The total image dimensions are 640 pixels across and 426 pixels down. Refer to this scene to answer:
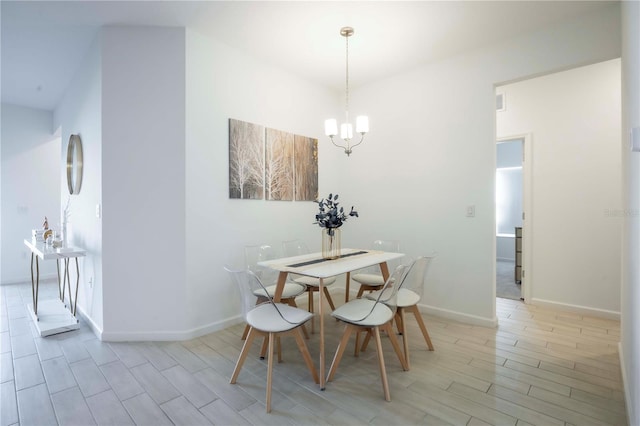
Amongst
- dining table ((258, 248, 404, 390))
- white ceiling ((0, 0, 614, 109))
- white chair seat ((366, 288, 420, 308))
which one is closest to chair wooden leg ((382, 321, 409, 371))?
white chair seat ((366, 288, 420, 308))

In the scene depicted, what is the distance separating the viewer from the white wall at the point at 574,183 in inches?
133

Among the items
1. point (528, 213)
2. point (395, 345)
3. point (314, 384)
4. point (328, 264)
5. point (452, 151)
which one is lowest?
point (314, 384)

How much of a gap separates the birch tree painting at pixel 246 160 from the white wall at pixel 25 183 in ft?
12.8

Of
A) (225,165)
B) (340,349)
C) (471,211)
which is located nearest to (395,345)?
(340,349)

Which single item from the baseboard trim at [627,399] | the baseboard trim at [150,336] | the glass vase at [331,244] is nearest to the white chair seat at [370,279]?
the glass vase at [331,244]

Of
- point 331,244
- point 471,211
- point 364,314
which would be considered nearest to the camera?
point 364,314

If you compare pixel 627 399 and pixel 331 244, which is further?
pixel 331 244

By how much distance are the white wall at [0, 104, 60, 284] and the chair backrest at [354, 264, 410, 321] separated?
5561 mm

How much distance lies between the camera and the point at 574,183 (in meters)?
3.60

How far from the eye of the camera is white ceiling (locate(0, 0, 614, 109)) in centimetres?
253

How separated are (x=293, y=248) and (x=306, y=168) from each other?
1.09 meters

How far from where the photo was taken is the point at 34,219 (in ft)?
16.9

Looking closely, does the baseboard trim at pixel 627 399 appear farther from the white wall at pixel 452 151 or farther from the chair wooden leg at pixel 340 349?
the chair wooden leg at pixel 340 349

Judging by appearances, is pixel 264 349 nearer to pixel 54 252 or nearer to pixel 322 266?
pixel 322 266
